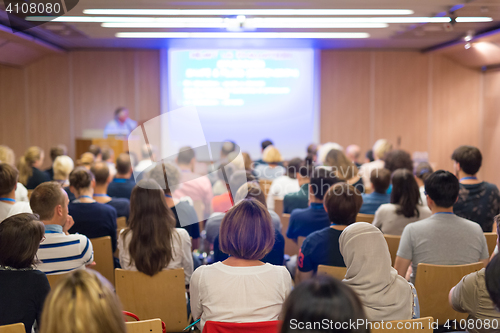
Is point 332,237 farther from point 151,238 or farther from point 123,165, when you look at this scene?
point 123,165

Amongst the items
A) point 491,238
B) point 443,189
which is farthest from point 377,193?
point 443,189

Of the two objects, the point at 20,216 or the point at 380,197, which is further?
the point at 380,197

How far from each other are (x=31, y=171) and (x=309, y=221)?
12.9ft

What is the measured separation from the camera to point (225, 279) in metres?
1.85

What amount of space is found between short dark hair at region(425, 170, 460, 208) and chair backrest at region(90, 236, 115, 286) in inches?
92.0

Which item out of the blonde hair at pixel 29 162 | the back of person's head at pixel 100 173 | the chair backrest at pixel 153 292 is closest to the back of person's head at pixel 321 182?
the chair backrest at pixel 153 292

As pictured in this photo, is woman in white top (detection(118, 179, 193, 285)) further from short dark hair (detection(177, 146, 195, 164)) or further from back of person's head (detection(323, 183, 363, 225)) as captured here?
short dark hair (detection(177, 146, 195, 164))

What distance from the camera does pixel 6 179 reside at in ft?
10.6

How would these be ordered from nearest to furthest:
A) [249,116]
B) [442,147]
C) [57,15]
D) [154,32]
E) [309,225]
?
[309,225], [57,15], [154,32], [249,116], [442,147]

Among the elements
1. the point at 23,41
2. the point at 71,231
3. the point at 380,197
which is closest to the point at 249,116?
the point at 23,41

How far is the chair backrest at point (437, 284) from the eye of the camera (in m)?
2.35

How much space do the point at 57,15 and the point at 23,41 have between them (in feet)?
6.40

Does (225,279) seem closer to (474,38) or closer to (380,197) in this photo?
(380,197)

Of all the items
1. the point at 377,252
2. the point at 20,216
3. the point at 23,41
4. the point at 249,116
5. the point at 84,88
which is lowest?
the point at 377,252
